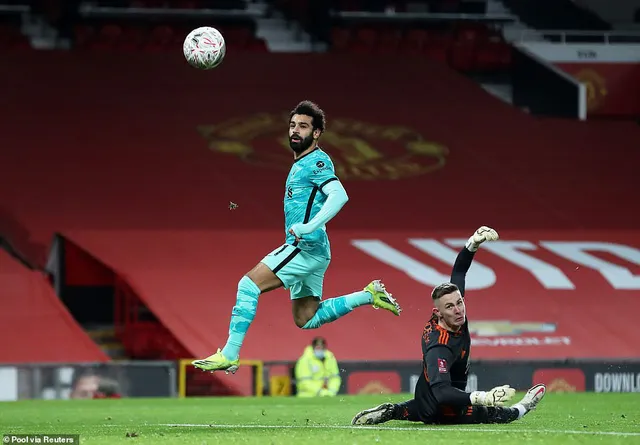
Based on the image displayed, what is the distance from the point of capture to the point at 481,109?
1011 inches

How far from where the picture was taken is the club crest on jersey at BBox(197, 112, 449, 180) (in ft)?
78.9

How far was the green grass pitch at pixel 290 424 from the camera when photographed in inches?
303

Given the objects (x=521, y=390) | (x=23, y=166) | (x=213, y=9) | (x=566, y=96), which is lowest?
(x=521, y=390)

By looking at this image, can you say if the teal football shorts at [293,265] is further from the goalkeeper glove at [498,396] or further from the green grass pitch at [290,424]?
the goalkeeper glove at [498,396]

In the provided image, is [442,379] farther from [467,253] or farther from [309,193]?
[309,193]

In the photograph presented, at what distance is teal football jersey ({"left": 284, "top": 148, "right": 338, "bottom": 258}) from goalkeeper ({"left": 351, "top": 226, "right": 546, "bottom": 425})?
102 cm

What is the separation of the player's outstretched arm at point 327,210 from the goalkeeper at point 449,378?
0.93 m

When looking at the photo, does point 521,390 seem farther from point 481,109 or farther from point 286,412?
point 481,109

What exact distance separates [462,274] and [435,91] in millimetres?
17091

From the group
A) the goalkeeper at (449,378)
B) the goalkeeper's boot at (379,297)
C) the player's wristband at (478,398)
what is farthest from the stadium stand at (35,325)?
the player's wristband at (478,398)

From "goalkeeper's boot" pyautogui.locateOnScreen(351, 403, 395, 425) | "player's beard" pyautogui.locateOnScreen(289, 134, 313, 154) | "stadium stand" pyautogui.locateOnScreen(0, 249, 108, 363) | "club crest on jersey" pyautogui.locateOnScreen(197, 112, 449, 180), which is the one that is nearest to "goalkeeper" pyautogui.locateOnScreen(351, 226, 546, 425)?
"goalkeeper's boot" pyautogui.locateOnScreen(351, 403, 395, 425)

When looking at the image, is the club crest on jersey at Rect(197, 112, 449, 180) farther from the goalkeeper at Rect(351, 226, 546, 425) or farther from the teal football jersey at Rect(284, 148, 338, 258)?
the goalkeeper at Rect(351, 226, 546, 425)

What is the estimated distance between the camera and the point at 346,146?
24438mm

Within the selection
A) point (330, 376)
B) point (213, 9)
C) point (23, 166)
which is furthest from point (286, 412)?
point (213, 9)
